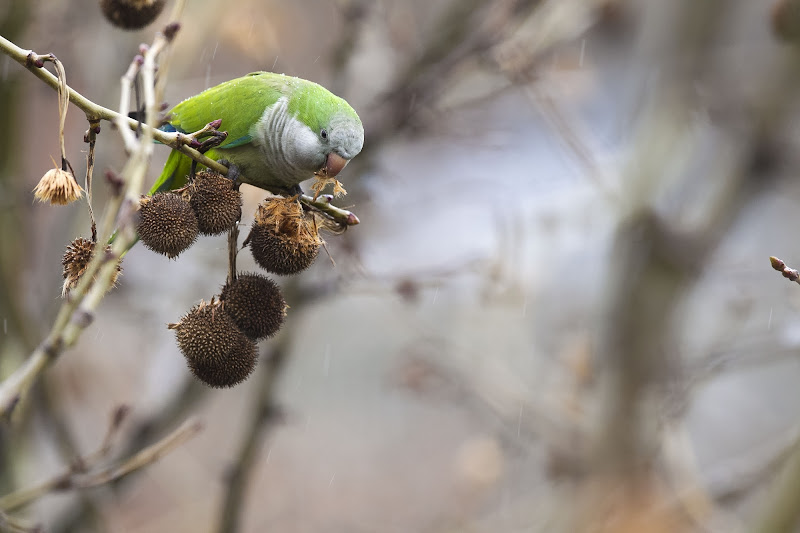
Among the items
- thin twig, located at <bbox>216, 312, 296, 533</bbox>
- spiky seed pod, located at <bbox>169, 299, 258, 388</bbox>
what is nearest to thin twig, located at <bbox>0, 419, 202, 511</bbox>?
spiky seed pod, located at <bbox>169, 299, 258, 388</bbox>

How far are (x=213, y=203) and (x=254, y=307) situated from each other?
262 mm

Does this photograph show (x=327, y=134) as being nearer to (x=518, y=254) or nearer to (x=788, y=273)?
(x=788, y=273)

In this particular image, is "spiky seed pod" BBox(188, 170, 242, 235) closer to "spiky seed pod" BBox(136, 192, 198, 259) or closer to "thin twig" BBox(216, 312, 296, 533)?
"spiky seed pod" BBox(136, 192, 198, 259)

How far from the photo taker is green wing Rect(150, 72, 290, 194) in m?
2.44

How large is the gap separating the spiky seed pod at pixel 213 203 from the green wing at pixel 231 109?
2.13 ft

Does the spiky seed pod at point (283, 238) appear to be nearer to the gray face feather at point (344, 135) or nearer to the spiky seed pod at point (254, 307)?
the spiky seed pod at point (254, 307)

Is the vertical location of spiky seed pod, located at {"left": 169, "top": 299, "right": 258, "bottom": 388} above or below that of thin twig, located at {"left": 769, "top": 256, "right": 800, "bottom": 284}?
below

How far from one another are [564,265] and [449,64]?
3.02 meters

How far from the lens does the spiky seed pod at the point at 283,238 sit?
1889 millimetres

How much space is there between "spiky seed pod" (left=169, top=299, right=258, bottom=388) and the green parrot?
2.02ft

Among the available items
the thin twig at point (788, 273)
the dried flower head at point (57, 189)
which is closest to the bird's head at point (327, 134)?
the dried flower head at point (57, 189)

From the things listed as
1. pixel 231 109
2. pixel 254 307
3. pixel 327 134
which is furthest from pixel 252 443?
pixel 254 307

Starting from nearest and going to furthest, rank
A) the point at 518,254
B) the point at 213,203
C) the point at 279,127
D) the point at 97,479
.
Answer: the point at 213,203 → the point at 97,479 → the point at 279,127 → the point at 518,254

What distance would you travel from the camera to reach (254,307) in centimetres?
183
